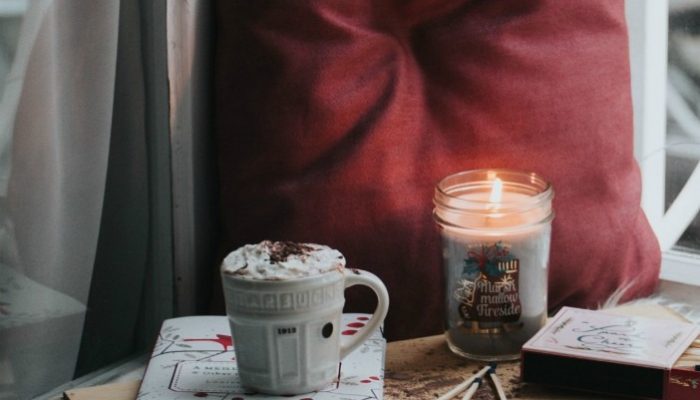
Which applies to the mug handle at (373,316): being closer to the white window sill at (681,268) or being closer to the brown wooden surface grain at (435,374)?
the brown wooden surface grain at (435,374)

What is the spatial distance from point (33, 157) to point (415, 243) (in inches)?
14.5

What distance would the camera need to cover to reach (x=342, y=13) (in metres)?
0.99

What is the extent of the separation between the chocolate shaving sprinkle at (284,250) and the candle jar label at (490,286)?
17cm

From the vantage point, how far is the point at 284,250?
83 cm

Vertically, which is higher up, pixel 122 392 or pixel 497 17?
pixel 497 17

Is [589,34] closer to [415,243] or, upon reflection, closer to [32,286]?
[415,243]

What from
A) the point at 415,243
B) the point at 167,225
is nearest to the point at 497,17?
the point at 415,243

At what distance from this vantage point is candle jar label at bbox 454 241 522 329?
0.93 m

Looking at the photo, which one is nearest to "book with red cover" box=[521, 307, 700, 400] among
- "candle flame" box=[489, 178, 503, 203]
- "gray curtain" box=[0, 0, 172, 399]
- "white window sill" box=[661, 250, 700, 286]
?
"candle flame" box=[489, 178, 503, 203]

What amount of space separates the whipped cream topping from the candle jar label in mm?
157

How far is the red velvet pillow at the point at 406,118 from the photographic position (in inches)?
38.8

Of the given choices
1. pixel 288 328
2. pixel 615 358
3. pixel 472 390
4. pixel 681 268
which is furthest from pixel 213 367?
pixel 681 268

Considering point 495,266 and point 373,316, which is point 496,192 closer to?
point 495,266

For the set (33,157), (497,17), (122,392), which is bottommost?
(122,392)
